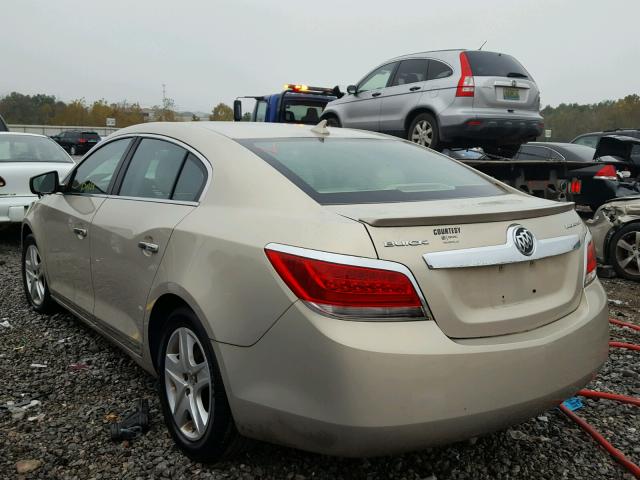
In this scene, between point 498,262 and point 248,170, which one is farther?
point 248,170

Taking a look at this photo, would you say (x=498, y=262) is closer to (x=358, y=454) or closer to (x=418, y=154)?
(x=358, y=454)

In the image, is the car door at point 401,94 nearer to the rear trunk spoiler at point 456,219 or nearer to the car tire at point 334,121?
the car tire at point 334,121

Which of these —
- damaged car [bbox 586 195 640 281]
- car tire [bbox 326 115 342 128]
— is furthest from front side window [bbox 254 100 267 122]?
damaged car [bbox 586 195 640 281]

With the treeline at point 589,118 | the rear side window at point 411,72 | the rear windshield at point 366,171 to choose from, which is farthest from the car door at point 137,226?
the treeline at point 589,118

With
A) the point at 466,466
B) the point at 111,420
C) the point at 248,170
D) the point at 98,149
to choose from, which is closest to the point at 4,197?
the point at 98,149

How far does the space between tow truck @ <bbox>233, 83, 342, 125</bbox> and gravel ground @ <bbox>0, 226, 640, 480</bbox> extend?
8859 mm

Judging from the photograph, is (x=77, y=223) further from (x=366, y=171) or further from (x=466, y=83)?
(x=466, y=83)

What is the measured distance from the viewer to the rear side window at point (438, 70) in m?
8.17

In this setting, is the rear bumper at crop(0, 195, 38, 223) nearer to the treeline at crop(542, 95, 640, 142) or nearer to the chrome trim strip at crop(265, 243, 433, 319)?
the chrome trim strip at crop(265, 243, 433, 319)

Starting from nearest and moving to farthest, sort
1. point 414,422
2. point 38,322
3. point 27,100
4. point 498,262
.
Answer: point 414,422 → point 498,262 → point 38,322 → point 27,100

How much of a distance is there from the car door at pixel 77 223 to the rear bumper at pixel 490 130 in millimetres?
5043

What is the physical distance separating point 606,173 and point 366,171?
255 inches

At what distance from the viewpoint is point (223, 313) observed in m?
2.32

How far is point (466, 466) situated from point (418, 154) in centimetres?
165
